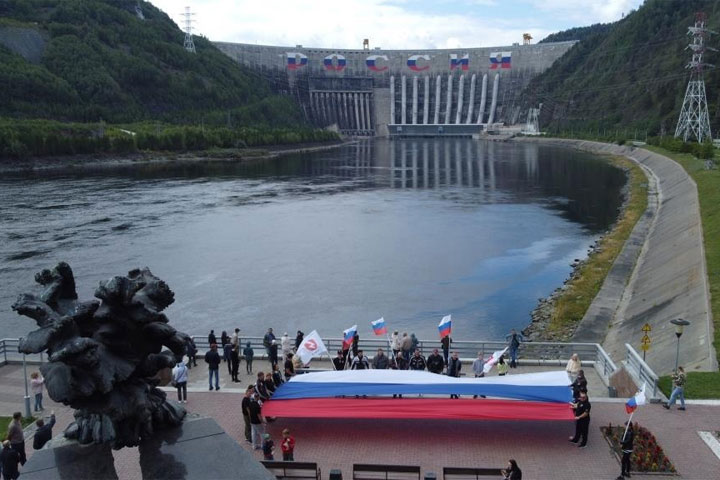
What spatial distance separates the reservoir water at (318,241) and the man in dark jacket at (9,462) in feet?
62.9

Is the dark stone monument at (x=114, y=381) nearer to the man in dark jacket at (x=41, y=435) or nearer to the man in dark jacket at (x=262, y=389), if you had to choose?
the man in dark jacket at (x=41, y=435)

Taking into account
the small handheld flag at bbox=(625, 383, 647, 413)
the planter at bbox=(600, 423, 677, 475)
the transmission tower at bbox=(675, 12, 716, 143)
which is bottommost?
the planter at bbox=(600, 423, 677, 475)

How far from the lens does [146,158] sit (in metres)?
124

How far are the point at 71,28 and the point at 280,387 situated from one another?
583 feet

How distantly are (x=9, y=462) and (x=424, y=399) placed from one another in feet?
29.5

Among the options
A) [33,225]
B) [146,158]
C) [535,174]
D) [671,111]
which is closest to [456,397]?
[33,225]

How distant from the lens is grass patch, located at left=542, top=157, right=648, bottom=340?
31.3 meters

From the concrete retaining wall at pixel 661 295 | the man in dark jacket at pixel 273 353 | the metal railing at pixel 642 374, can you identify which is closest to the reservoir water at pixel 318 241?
the concrete retaining wall at pixel 661 295

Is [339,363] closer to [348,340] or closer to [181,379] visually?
[348,340]

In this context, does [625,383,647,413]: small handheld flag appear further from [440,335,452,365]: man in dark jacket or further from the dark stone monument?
[440,335,452,365]: man in dark jacket

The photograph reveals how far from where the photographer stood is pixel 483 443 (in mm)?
15289

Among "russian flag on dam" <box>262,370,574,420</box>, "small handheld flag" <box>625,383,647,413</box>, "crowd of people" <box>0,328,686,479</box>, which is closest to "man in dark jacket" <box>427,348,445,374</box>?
"crowd of people" <box>0,328,686,479</box>

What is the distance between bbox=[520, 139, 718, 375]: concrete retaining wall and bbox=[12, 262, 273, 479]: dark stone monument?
49.8ft

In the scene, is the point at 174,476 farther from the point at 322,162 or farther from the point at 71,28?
the point at 71,28
